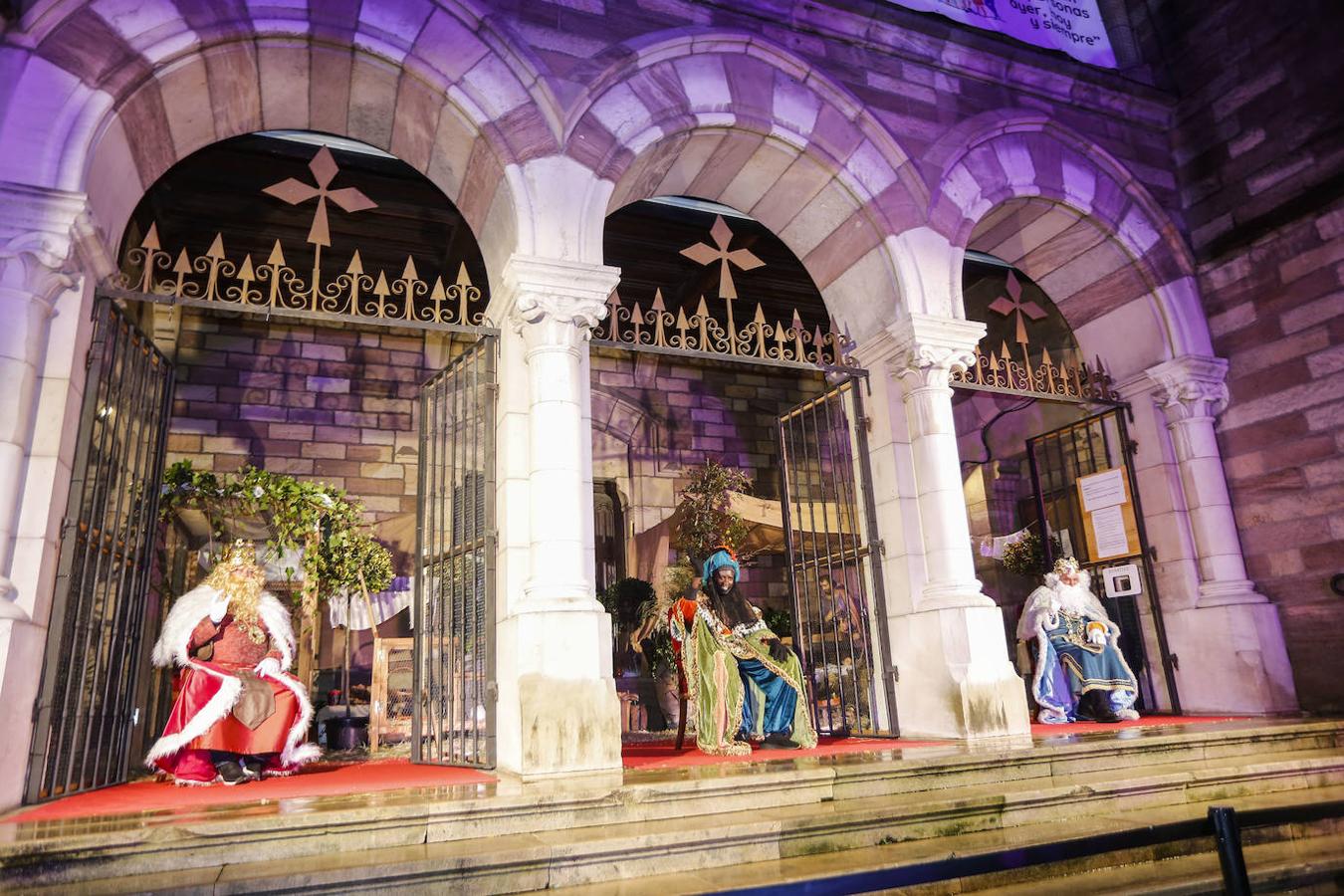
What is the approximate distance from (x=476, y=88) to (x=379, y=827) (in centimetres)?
415

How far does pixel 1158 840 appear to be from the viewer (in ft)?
5.38

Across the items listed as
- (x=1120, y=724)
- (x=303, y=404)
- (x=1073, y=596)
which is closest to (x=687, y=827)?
(x=1120, y=724)

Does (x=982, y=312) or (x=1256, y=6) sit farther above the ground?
(x=1256, y=6)

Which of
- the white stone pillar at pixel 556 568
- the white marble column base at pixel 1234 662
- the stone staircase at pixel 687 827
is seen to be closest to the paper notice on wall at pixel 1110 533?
the white marble column base at pixel 1234 662

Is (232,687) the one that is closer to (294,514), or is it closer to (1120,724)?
(294,514)

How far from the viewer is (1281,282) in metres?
6.84

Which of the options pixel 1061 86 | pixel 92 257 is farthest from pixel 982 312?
pixel 92 257

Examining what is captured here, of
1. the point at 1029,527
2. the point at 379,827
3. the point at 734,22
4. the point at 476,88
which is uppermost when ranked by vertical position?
the point at 734,22

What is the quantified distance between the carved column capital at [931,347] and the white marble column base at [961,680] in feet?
5.31

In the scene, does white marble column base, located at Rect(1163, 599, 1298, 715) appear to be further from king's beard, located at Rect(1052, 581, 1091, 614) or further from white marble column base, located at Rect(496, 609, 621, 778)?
white marble column base, located at Rect(496, 609, 621, 778)

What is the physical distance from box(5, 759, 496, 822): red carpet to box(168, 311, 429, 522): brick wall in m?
4.06

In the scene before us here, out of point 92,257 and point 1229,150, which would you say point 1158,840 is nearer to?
point 92,257

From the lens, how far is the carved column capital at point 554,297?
16.7 ft

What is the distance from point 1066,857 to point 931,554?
4.48 metres
